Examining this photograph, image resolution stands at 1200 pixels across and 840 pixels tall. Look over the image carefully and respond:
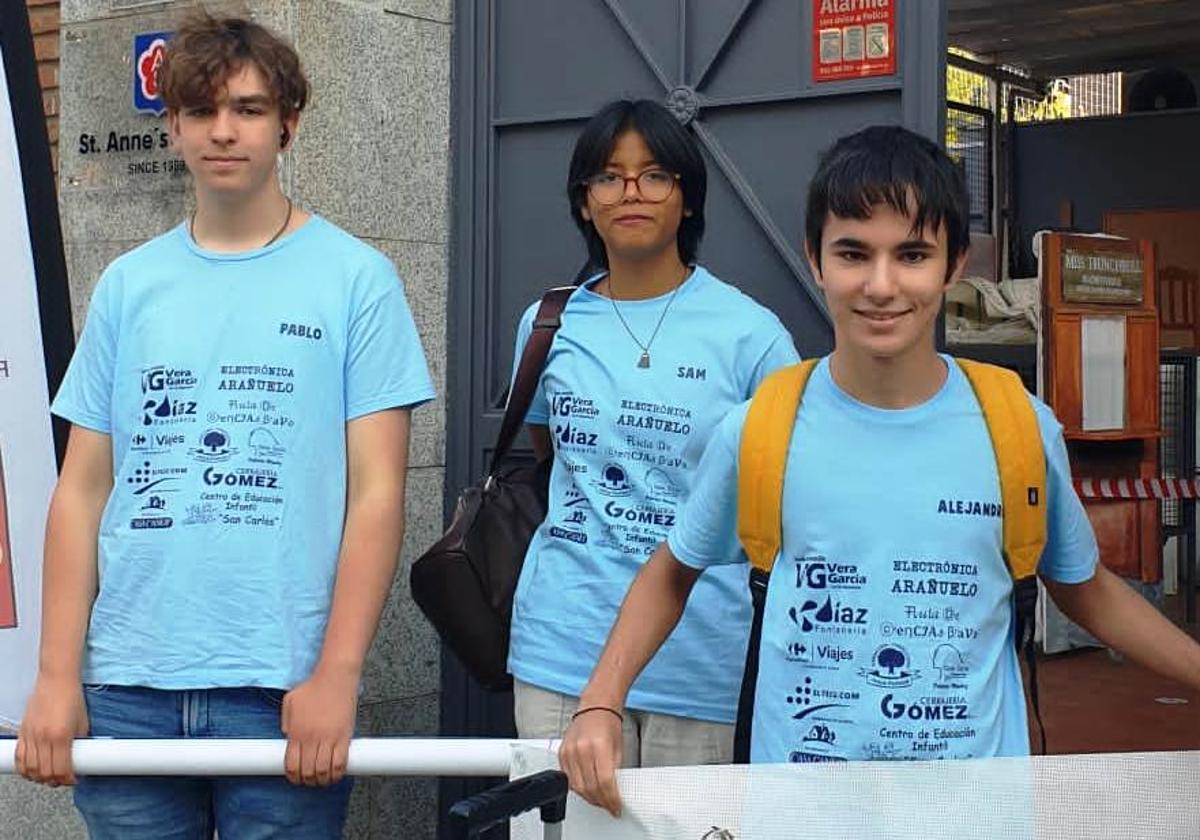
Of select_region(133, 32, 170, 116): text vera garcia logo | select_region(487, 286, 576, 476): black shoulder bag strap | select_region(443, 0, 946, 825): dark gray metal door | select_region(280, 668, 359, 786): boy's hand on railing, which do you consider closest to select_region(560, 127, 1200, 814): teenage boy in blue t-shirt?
select_region(280, 668, 359, 786): boy's hand on railing

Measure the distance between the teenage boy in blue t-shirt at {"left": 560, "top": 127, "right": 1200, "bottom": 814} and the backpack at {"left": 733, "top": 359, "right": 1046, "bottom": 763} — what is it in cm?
2

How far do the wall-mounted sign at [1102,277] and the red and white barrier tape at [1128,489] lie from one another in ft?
3.04

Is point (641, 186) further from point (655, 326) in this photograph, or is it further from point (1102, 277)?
point (1102, 277)

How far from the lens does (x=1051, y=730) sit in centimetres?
732

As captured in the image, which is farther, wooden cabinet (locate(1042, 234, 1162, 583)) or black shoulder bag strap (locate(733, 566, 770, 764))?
wooden cabinet (locate(1042, 234, 1162, 583))

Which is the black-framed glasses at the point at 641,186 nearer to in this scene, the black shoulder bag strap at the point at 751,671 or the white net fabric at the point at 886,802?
the black shoulder bag strap at the point at 751,671

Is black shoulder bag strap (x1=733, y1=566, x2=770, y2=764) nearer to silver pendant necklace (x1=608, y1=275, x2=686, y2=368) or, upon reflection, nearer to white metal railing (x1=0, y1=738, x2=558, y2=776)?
white metal railing (x1=0, y1=738, x2=558, y2=776)

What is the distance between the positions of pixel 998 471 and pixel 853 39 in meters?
2.33

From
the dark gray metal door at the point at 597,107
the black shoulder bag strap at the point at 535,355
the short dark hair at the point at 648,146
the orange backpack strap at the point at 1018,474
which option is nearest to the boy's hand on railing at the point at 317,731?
the black shoulder bag strap at the point at 535,355

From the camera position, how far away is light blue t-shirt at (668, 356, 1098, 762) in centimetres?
226

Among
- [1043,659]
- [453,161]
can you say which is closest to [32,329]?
[453,161]

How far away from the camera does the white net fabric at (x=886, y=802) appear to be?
2141 mm

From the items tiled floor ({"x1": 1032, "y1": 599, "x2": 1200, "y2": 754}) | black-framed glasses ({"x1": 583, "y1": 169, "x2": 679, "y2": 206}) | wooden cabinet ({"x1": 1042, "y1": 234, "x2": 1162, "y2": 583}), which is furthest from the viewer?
wooden cabinet ({"x1": 1042, "y1": 234, "x2": 1162, "y2": 583})

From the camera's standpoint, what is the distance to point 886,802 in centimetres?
214
